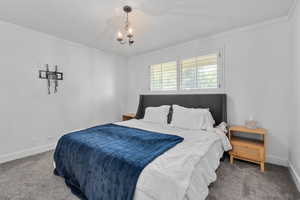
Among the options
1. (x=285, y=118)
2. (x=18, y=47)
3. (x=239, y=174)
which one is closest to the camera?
(x=239, y=174)

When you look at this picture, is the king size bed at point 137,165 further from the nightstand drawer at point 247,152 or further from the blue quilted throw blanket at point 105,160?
the nightstand drawer at point 247,152

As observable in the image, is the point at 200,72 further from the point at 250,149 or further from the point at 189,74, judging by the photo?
the point at 250,149

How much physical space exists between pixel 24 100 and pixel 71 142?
68.7 inches

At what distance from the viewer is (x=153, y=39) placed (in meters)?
3.32

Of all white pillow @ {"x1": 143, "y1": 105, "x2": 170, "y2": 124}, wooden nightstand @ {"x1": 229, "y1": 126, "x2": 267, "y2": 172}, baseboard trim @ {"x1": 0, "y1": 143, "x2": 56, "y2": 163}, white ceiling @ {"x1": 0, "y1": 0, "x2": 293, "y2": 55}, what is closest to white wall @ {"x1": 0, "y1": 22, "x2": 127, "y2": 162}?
baseboard trim @ {"x1": 0, "y1": 143, "x2": 56, "y2": 163}

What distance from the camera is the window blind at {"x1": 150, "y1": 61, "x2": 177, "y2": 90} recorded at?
3732 millimetres

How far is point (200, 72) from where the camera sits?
Answer: 10.7 feet

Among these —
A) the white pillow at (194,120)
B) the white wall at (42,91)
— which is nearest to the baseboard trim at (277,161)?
the white pillow at (194,120)

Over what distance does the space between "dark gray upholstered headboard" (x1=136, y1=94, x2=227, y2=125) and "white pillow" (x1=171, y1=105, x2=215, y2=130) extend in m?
0.25

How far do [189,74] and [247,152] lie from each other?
78.7 inches

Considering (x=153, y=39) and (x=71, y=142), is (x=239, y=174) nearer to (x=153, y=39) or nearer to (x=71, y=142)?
(x=71, y=142)

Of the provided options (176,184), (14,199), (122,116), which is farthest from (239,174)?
(122,116)

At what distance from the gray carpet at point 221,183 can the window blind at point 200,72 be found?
5.60 feet

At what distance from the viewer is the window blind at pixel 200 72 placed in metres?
3.10
